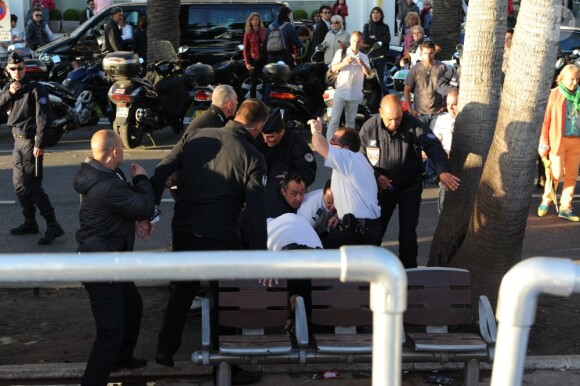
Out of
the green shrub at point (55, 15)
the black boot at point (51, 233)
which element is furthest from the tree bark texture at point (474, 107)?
the green shrub at point (55, 15)

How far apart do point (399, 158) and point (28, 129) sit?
3799 mm

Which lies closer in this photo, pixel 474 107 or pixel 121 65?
pixel 474 107

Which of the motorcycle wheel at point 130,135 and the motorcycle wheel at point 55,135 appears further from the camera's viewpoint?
the motorcycle wheel at point 55,135

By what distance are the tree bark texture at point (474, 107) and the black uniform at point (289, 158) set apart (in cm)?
117

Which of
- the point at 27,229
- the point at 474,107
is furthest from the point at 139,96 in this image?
the point at 474,107

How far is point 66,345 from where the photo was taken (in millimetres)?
6766

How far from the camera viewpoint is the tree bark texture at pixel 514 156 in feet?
21.2

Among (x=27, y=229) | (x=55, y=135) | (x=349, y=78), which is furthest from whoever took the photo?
(x=55, y=135)

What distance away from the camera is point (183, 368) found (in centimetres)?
631

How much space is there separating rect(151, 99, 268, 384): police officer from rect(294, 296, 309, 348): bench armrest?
44 cm

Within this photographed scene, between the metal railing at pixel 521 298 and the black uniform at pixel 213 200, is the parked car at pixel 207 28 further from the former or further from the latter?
the metal railing at pixel 521 298

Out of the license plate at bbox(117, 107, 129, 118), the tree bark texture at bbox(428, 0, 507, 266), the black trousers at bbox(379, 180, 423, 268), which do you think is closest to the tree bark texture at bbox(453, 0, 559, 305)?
the tree bark texture at bbox(428, 0, 507, 266)

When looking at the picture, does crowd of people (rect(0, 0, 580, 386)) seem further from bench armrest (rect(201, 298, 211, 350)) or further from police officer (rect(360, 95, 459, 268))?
bench armrest (rect(201, 298, 211, 350))

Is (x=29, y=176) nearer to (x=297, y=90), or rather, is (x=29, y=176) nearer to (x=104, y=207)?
(x=104, y=207)
